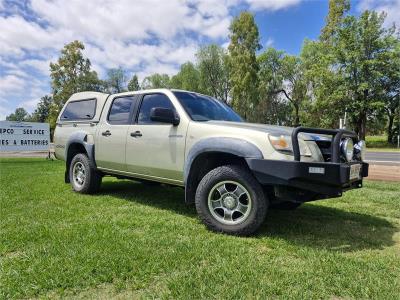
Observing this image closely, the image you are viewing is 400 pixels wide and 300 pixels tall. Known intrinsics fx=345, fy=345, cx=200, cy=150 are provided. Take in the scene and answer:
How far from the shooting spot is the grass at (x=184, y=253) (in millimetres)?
2711

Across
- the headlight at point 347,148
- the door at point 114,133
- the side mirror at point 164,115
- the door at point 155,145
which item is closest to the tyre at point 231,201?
the door at point 155,145

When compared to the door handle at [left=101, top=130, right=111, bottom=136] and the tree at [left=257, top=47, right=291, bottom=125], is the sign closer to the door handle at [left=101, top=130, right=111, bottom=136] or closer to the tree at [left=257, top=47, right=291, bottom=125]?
the door handle at [left=101, top=130, right=111, bottom=136]

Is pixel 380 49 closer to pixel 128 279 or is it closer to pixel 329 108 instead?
pixel 329 108

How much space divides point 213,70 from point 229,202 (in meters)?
36.1

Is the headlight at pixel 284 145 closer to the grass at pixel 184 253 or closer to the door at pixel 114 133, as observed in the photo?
the grass at pixel 184 253

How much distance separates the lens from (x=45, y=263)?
10.3ft

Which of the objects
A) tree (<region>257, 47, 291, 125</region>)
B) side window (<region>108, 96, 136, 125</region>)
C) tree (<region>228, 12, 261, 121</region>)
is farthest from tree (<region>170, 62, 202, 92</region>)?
side window (<region>108, 96, 136, 125</region>)

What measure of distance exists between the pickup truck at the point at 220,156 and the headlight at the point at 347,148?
0.01 m

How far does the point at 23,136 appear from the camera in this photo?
631 inches

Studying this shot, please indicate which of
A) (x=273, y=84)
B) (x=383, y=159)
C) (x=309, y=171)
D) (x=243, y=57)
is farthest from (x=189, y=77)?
(x=309, y=171)

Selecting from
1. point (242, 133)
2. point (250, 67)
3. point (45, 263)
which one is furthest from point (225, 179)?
point (250, 67)

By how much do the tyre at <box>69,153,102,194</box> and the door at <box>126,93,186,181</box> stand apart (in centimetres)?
126

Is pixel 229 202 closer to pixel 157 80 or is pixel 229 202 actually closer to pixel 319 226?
pixel 319 226

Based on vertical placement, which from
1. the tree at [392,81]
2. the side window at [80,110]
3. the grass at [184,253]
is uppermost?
the tree at [392,81]
